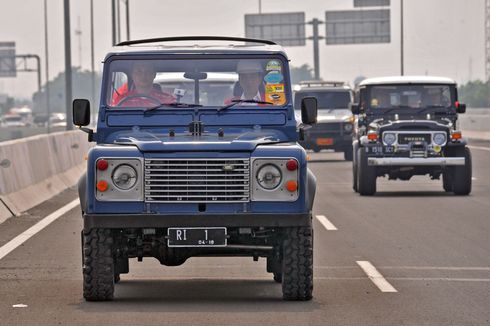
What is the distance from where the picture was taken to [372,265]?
13.9 m

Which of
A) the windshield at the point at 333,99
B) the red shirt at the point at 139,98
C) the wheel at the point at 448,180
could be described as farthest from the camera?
the windshield at the point at 333,99

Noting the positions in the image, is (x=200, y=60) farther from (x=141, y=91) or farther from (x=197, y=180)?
(x=197, y=180)

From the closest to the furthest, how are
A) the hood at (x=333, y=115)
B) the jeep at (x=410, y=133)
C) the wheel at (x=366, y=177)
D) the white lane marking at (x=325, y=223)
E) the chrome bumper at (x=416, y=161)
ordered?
the white lane marking at (x=325, y=223) → the chrome bumper at (x=416, y=161) → the jeep at (x=410, y=133) → the wheel at (x=366, y=177) → the hood at (x=333, y=115)

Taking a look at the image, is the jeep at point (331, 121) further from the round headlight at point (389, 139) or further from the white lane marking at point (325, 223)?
the white lane marking at point (325, 223)

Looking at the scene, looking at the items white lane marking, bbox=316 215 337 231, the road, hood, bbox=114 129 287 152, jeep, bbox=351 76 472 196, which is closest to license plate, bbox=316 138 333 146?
jeep, bbox=351 76 472 196

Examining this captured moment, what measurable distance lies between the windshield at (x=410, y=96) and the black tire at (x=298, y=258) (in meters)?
14.3

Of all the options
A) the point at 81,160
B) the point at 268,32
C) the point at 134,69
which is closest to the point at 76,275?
the point at 134,69

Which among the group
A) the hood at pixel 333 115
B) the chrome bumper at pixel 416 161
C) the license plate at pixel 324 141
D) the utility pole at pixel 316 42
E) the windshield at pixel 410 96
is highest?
the utility pole at pixel 316 42

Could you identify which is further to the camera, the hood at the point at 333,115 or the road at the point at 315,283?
the hood at the point at 333,115

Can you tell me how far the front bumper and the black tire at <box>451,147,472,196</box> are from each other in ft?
45.3

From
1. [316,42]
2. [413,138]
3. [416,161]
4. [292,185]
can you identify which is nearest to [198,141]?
[292,185]

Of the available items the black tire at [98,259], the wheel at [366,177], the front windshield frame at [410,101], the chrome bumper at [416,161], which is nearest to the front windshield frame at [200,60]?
the black tire at [98,259]

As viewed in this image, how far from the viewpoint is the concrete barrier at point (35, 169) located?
2125 centimetres

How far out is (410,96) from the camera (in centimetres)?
2525
